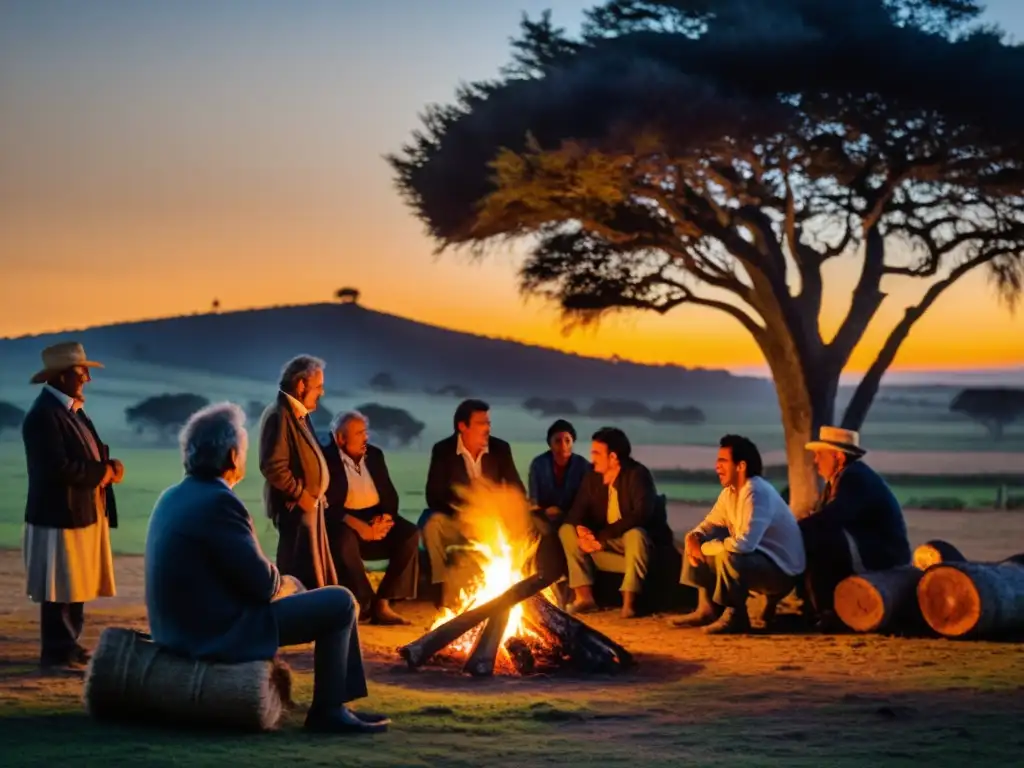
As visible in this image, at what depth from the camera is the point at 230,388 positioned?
26.5m

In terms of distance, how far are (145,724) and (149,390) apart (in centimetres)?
2093

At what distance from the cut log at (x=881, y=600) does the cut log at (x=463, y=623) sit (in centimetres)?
238

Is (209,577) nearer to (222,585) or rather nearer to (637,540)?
(222,585)

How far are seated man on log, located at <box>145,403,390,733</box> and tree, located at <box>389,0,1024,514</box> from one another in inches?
329

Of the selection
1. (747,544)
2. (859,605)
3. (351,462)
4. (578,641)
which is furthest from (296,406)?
(859,605)

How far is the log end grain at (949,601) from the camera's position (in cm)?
917

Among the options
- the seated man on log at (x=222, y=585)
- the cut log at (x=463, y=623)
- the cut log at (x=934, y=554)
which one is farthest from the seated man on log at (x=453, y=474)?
the seated man on log at (x=222, y=585)

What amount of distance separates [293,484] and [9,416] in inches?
596

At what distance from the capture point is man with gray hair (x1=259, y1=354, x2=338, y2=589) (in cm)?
873

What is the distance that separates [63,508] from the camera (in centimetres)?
765

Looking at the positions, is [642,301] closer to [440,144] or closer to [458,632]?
[440,144]

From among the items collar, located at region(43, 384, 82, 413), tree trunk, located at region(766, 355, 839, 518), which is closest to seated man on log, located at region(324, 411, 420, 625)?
collar, located at region(43, 384, 82, 413)

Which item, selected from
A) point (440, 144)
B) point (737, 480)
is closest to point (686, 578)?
point (737, 480)

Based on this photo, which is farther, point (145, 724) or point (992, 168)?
point (992, 168)
